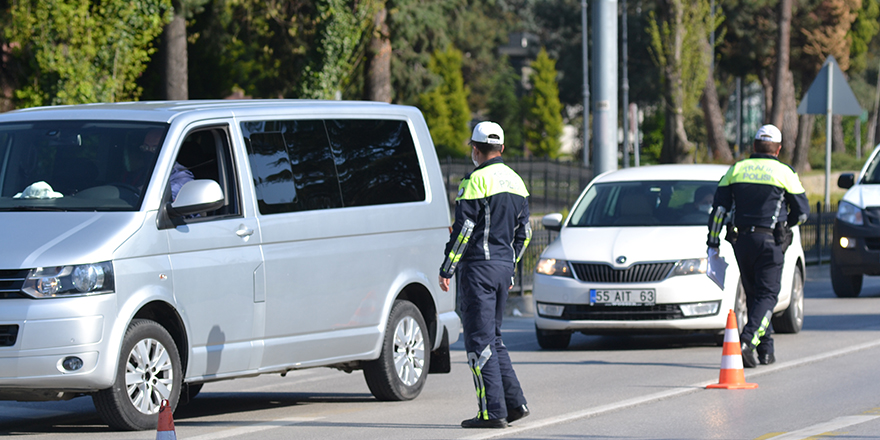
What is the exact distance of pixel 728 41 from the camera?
194 feet

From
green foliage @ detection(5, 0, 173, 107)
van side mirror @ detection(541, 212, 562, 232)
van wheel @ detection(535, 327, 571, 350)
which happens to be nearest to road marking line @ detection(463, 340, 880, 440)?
van wheel @ detection(535, 327, 571, 350)

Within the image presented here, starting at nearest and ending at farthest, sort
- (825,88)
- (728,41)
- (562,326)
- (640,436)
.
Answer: (640,436) < (562,326) < (825,88) < (728,41)

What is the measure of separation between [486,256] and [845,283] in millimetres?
11001

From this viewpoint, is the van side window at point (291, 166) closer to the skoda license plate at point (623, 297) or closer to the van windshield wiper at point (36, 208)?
the van windshield wiper at point (36, 208)

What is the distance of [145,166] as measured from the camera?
7.62 m

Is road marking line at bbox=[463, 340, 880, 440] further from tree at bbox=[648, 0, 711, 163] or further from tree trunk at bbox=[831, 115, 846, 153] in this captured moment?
tree trunk at bbox=[831, 115, 846, 153]

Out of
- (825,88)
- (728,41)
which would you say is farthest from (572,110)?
(825,88)

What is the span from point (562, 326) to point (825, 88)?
36.3 feet

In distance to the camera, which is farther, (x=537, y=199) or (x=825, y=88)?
(x=537, y=199)

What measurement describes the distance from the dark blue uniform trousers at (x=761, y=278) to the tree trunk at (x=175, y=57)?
17.8 meters

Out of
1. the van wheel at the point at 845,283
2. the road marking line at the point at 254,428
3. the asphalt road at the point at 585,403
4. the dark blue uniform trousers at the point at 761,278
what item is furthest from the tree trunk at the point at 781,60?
the road marking line at the point at 254,428

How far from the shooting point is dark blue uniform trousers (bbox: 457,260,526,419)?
741 centimetres

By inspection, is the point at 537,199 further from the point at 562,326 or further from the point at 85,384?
the point at 85,384

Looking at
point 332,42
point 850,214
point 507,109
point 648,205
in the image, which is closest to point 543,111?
point 507,109
